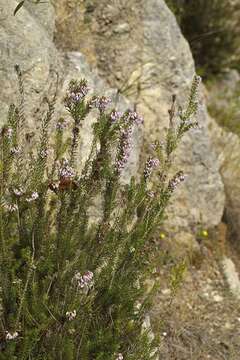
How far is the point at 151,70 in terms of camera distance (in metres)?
4.50

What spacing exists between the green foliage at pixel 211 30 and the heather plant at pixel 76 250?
402 centimetres

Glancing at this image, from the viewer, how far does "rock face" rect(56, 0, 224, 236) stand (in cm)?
441

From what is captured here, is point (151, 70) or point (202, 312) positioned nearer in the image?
point (202, 312)

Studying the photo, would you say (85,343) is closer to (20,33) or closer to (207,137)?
(20,33)

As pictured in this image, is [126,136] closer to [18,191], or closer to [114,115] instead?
[114,115]

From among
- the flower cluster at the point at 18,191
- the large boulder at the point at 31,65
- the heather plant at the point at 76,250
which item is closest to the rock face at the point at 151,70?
the large boulder at the point at 31,65

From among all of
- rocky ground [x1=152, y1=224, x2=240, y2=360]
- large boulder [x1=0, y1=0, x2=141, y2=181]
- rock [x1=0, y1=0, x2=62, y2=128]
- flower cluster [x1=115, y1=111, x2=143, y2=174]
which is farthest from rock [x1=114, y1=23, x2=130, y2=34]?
flower cluster [x1=115, y1=111, x2=143, y2=174]

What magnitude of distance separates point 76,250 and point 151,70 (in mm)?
1996

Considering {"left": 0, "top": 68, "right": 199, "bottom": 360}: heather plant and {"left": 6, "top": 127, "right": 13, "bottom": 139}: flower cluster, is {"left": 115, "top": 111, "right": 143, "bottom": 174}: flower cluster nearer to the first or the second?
{"left": 0, "top": 68, "right": 199, "bottom": 360}: heather plant

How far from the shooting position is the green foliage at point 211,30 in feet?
21.6

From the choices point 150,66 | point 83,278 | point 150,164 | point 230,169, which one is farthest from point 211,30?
point 83,278

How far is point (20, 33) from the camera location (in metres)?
3.42

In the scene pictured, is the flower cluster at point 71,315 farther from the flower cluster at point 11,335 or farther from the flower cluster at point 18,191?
the flower cluster at point 18,191

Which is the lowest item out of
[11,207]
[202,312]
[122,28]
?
[202,312]
